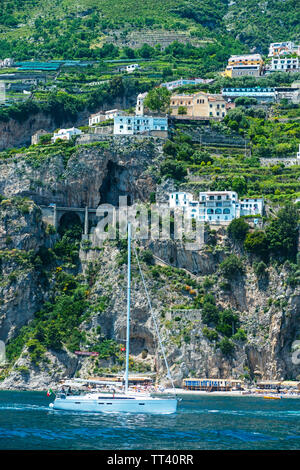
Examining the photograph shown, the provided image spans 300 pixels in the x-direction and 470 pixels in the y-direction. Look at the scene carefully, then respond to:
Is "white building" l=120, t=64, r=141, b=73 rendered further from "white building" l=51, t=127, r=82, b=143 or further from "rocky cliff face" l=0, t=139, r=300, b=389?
"rocky cliff face" l=0, t=139, r=300, b=389

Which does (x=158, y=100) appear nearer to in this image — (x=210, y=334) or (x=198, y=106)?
(x=198, y=106)

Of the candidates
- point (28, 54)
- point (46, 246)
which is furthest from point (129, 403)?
point (28, 54)

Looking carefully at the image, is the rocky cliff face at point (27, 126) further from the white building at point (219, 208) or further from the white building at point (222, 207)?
the white building at point (219, 208)

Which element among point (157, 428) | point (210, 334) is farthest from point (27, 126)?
point (157, 428)

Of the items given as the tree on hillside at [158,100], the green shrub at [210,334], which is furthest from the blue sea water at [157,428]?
the tree on hillside at [158,100]

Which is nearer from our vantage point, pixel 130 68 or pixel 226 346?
pixel 226 346
